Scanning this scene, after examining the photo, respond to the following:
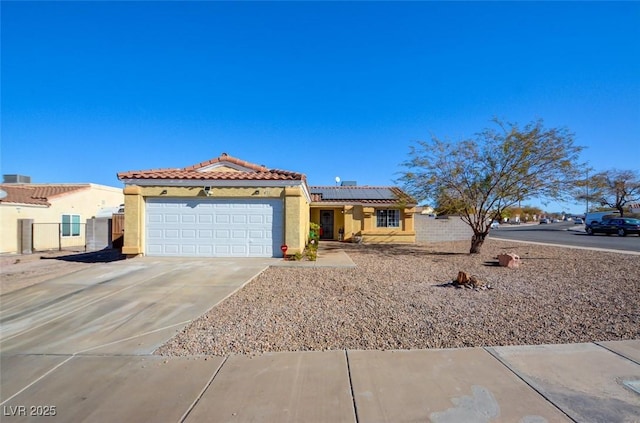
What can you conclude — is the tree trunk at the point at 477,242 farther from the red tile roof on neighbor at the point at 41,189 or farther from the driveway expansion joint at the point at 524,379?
the red tile roof on neighbor at the point at 41,189

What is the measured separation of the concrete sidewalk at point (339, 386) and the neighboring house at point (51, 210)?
19609 millimetres

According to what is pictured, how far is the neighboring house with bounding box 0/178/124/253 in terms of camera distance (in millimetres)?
18766

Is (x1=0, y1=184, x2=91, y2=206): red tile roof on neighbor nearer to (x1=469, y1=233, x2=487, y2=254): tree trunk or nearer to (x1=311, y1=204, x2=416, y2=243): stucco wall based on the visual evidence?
(x1=311, y1=204, x2=416, y2=243): stucco wall

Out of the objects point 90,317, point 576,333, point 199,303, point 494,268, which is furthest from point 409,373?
point 494,268

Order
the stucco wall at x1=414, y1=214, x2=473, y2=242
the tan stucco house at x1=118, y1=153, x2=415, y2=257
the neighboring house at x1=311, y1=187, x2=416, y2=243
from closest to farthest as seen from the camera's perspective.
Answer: the tan stucco house at x1=118, y1=153, x2=415, y2=257 < the neighboring house at x1=311, y1=187, x2=416, y2=243 < the stucco wall at x1=414, y1=214, x2=473, y2=242

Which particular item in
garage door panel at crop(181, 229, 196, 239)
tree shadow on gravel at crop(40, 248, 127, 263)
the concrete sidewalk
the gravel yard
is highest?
garage door panel at crop(181, 229, 196, 239)

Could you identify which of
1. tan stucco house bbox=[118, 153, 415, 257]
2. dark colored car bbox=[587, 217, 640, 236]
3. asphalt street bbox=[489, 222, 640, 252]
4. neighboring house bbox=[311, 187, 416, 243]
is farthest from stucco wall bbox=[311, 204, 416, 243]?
dark colored car bbox=[587, 217, 640, 236]

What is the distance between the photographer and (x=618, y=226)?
98.5 ft

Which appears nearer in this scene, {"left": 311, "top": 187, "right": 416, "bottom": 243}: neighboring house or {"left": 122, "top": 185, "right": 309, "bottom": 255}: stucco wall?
{"left": 122, "top": 185, "right": 309, "bottom": 255}: stucco wall

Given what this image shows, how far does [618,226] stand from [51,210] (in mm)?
46387

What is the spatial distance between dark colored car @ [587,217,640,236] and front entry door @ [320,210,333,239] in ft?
90.3

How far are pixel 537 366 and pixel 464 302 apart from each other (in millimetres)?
2796

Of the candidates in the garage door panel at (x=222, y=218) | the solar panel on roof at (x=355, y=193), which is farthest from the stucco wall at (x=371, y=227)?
the garage door panel at (x=222, y=218)

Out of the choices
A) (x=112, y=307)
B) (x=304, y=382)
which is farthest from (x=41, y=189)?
(x=304, y=382)
